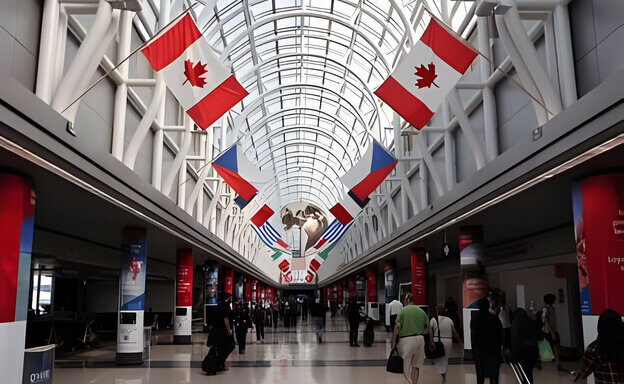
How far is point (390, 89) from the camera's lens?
12.2 meters

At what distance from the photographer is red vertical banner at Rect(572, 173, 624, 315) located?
29.2 feet

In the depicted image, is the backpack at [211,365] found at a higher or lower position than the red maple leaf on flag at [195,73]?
lower

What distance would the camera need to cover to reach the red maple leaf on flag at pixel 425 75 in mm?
11601

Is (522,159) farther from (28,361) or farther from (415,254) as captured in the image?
(415,254)

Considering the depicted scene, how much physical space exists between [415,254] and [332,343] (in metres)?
5.04

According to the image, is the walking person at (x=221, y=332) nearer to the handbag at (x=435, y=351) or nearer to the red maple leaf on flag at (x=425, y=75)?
the handbag at (x=435, y=351)

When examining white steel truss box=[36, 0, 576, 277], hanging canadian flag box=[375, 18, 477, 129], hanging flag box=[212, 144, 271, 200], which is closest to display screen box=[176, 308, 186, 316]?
white steel truss box=[36, 0, 576, 277]

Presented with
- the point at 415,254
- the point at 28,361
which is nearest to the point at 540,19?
the point at 28,361

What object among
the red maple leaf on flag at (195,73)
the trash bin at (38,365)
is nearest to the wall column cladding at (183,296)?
the red maple leaf on flag at (195,73)

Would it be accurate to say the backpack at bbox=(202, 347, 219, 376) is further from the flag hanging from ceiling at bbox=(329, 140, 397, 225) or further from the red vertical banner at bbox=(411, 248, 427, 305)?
the red vertical banner at bbox=(411, 248, 427, 305)

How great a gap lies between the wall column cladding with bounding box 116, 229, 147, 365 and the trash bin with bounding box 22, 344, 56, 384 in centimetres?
675

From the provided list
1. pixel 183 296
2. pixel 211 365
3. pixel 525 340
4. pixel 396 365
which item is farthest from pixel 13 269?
pixel 183 296

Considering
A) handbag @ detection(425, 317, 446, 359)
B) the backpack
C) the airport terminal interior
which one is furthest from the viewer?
the backpack

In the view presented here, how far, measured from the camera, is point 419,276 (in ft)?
78.8
